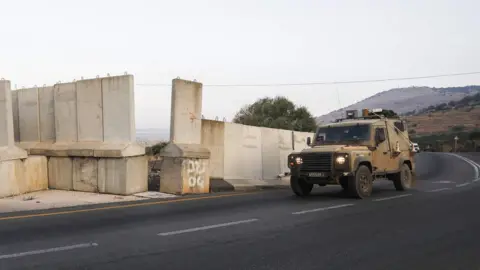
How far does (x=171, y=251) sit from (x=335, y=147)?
27.8 feet

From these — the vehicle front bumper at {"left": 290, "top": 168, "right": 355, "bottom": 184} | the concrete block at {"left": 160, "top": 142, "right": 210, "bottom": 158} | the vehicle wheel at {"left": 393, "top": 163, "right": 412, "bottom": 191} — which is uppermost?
the concrete block at {"left": 160, "top": 142, "right": 210, "bottom": 158}

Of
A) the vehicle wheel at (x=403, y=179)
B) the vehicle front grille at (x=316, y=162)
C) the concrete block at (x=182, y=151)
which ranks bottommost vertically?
the vehicle wheel at (x=403, y=179)

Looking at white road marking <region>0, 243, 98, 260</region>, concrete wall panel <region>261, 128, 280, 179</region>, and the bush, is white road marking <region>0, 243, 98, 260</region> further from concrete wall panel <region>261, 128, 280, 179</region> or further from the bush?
the bush

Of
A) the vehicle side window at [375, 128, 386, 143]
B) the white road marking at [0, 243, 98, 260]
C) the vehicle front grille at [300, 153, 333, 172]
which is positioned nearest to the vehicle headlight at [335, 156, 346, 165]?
the vehicle front grille at [300, 153, 333, 172]

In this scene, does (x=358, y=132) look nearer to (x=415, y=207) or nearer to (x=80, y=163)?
(x=415, y=207)

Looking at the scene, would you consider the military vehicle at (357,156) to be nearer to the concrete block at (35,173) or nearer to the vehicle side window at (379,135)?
the vehicle side window at (379,135)

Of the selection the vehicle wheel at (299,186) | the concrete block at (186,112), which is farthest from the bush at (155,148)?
the vehicle wheel at (299,186)

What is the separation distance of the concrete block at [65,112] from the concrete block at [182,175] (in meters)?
3.31

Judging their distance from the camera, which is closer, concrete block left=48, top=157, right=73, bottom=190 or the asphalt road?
the asphalt road

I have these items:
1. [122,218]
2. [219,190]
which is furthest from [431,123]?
[122,218]

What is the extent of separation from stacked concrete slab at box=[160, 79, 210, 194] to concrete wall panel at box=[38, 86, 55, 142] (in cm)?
436

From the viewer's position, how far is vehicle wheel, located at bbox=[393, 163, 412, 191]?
56.2ft

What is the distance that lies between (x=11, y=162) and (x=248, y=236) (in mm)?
9415

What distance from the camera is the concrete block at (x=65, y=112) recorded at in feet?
54.2
